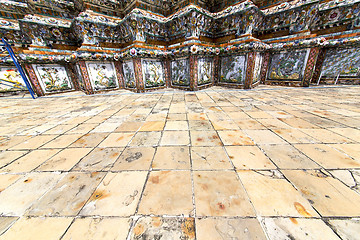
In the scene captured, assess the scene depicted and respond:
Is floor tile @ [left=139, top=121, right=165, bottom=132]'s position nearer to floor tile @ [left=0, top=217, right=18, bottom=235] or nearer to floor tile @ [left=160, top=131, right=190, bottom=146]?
floor tile @ [left=160, top=131, right=190, bottom=146]

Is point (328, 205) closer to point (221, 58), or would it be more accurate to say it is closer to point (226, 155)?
point (226, 155)

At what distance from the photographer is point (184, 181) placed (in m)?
1.31

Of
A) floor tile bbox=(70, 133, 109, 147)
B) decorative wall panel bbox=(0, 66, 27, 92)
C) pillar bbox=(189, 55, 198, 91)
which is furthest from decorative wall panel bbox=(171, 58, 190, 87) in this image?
decorative wall panel bbox=(0, 66, 27, 92)

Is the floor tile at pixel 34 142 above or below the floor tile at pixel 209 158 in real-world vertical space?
above

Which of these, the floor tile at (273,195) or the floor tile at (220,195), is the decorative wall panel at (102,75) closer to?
the floor tile at (220,195)

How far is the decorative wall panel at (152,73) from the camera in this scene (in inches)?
238

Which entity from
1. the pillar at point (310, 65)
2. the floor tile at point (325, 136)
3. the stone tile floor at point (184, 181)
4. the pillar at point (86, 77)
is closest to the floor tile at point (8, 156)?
the stone tile floor at point (184, 181)

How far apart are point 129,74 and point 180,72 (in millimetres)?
2515

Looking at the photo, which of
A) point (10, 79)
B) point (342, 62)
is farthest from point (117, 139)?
point (342, 62)

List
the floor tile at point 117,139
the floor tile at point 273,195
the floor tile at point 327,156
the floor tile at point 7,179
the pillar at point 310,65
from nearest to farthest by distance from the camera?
1. the floor tile at point 273,195
2. the floor tile at point 7,179
3. the floor tile at point 327,156
4. the floor tile at point 117,139
5. the pillar at point 310,65

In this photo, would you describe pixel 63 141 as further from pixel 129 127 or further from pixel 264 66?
pixel 264 66

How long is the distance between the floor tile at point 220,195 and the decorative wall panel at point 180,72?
5327mm

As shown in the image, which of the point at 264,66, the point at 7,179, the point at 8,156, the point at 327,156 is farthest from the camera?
the point at 264,66

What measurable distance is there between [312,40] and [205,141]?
283 inches
